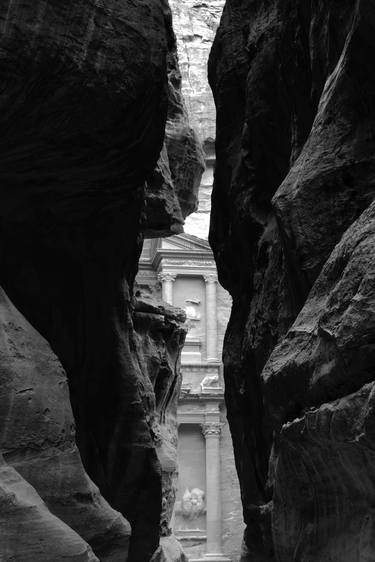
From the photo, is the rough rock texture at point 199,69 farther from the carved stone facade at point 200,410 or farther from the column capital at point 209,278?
the carved stone facade at point 200,410

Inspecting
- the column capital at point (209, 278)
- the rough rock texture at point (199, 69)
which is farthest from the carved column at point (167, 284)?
the rough rock texture at point (199, 69)

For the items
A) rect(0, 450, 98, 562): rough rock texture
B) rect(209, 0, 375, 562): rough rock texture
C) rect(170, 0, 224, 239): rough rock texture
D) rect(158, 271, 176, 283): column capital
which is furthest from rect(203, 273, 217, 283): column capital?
rect(0, 450, 98, 562): rough rock texture

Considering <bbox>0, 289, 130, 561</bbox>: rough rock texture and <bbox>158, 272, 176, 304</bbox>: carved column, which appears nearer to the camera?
<bbox>0, 289, 130, 561</bbox>: rough rock texture

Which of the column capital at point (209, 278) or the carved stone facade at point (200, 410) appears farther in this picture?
the column capital at point (209, 278)

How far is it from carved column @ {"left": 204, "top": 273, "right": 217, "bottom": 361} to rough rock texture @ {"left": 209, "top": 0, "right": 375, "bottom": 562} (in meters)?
15.6

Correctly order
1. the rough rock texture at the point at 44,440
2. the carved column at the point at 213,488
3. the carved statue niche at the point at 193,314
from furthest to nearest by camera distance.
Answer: the carved statue niche at the point at 193,314 < the carved column at the point at 213,488 < the rough rock texture at the point at 44,440

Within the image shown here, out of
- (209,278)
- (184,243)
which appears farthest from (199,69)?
(209,278)

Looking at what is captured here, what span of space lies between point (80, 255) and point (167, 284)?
16293 millimetres

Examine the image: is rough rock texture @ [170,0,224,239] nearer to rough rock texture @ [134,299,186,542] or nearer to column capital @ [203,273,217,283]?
column capital @ [203,273,217,283]

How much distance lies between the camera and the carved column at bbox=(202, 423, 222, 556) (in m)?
23.5

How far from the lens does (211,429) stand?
2455 centimetres

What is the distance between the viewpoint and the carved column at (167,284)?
82.9 ft

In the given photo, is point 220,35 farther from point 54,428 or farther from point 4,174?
point 54,428

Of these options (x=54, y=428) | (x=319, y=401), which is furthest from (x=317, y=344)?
(x=54, y=428)
